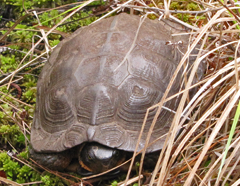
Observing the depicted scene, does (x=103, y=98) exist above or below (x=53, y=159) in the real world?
above

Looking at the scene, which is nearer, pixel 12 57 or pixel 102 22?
pixel 102 22

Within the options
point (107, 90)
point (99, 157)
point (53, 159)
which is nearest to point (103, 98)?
point (107, 90)

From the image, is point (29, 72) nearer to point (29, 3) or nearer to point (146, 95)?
point (29, 3)

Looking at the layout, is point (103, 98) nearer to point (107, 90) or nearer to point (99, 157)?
point (107, 90)

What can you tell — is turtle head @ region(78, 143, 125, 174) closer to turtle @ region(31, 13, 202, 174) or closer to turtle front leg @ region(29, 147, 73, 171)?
turtle @ region(31, 13, 202, 174)

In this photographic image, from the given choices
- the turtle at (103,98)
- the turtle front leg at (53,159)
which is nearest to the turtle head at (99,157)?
the turtle at (103,98)

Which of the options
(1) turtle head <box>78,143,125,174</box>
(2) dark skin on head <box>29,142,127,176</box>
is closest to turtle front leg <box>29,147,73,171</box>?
(2) dark skin on head <box>29,142,127,176</box>

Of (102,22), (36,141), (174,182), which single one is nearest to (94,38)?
(102,22)
